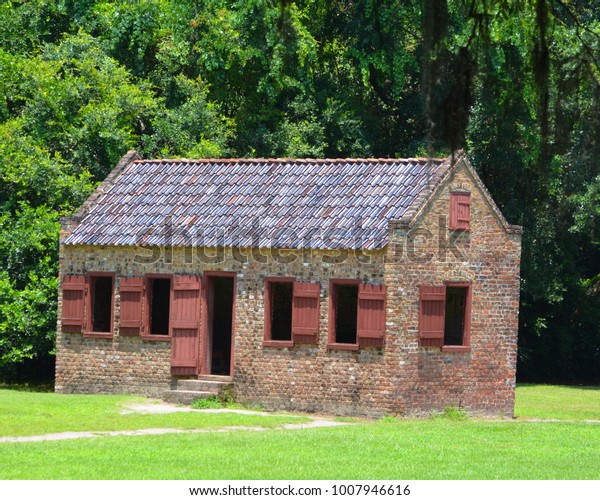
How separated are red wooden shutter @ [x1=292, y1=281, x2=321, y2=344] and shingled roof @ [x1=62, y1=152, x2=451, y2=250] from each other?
2.84ft

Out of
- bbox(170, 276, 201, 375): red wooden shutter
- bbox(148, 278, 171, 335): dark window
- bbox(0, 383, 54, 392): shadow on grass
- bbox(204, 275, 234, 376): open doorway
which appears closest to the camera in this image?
bbox(170, 276, 201, 375): red wooden shutter

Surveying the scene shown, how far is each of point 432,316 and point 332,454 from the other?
7.23 metres

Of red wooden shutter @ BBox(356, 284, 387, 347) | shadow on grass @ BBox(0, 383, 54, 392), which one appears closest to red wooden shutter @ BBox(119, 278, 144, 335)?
shadow on grass @ BBox(0, 383, 54, 392)

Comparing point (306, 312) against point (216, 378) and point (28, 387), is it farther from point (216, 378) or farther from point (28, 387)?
point (28, 387)

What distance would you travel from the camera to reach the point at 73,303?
27.1 m

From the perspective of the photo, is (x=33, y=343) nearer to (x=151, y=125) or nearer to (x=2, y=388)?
(x=2, y=388)

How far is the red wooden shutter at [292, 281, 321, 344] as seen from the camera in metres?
24.4

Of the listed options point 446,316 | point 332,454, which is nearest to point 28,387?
point 446,316

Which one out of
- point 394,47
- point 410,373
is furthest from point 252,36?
point 410,373

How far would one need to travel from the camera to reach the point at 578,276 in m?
37.1

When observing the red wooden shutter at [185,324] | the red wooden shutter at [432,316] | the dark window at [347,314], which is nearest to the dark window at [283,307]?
the dark window at [347,314]

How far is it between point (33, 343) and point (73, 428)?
31.7 feet

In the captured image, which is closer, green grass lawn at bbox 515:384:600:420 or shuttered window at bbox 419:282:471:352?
shuttered window at bbox 419:282:471:352

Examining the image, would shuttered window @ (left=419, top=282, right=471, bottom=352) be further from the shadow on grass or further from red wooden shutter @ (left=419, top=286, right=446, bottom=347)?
the shadow on grass
